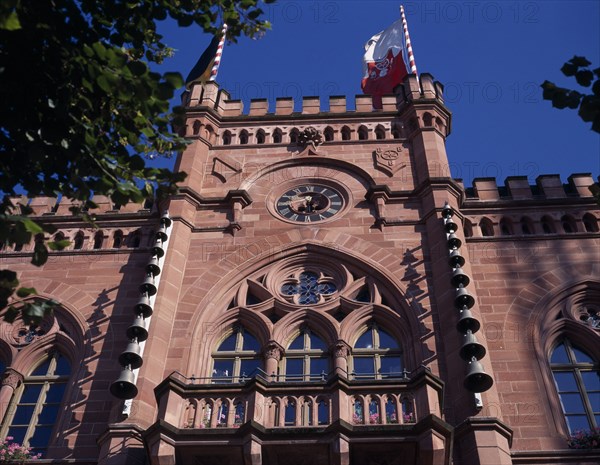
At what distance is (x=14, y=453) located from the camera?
683 inches

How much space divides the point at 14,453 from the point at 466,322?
900cm

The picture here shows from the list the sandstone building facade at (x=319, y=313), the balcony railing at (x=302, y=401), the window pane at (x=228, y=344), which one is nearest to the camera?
the balcony railing at (x=302, y=401)

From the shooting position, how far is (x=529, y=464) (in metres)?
16.9

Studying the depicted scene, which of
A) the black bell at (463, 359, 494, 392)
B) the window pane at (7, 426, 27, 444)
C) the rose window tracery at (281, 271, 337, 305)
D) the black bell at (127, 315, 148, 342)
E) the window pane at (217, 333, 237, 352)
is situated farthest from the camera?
the rose window tracery at (281, 271, 337, 305)

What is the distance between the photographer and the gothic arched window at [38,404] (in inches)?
729

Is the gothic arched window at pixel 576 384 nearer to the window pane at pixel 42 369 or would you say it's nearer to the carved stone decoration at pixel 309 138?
the carved stone decoration at pixel 309 138

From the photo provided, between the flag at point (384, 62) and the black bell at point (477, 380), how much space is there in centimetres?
1539

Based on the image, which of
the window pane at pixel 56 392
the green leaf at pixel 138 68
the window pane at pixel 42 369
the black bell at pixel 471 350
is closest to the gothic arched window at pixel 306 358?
the black bell at pixel 471 350

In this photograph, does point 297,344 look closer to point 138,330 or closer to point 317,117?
point 138,330

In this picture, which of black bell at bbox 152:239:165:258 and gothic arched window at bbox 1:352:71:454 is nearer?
gothic arched window at bbox 1:352:71:454

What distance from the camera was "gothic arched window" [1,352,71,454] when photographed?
1852cm

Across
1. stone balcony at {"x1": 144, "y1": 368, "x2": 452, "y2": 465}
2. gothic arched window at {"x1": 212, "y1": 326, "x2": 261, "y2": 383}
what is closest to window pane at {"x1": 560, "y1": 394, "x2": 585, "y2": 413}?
stone balcony at {"x1": 144, "y1": 368, "x2": 452, "y2": 465}

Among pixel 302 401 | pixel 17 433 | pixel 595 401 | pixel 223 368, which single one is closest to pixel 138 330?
pixel 223 368

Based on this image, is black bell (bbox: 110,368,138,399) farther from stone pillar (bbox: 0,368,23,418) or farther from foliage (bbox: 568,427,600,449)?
foliage (bbox: 568,427,600,449)
